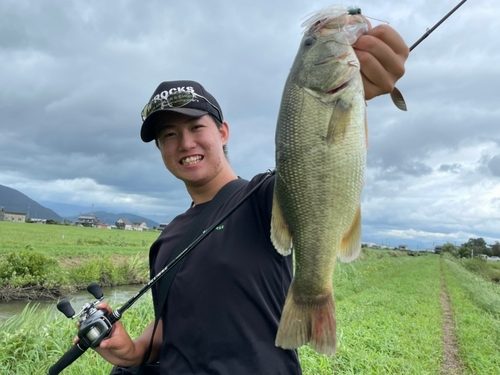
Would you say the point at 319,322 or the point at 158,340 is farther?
the point at 158,340

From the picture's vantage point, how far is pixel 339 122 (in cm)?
179

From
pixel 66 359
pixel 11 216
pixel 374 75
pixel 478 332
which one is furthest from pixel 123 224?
pixel 374 75

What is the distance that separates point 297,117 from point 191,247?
94 cm

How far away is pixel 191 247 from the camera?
2234mm

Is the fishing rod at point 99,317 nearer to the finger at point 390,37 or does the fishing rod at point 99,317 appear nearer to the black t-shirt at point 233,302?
the black t-shirt at point 233,302

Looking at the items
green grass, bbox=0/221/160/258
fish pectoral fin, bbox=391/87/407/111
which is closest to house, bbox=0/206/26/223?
green grass, bbox=0/221/160/258

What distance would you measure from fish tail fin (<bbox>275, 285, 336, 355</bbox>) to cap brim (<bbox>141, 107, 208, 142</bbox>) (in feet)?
4.06

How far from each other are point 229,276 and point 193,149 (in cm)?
87

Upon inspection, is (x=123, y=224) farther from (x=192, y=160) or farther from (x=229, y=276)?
(x=229, y=276)

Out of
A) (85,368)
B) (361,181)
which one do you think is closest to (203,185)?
(361,181)

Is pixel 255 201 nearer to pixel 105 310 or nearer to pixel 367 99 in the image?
pixel 367 99

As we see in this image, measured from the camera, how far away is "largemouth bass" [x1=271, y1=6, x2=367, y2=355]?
1799mm

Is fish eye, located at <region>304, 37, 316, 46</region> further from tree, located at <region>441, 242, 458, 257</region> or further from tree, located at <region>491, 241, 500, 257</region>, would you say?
tree, located at <region>491, 241, 500, 257</region>

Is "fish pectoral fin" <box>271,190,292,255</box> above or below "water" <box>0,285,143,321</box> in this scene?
above
